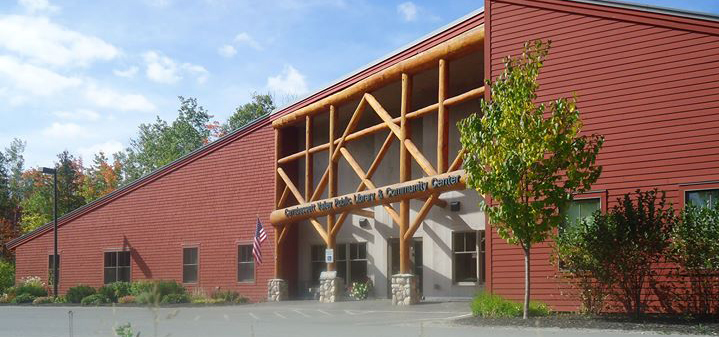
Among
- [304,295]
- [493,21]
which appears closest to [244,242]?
[304,295]

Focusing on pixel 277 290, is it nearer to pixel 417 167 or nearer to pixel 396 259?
pixel 396 259

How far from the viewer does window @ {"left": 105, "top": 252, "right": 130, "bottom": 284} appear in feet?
119

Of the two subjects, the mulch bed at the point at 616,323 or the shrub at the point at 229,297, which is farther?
the shrub at the point at 229,297

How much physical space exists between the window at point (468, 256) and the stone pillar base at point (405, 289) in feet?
9.27

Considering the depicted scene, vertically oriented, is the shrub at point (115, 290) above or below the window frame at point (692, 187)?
below

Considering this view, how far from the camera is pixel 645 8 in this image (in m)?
18.8

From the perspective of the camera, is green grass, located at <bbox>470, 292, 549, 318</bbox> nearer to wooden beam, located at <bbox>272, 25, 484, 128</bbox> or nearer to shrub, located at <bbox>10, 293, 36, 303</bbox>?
wooden beam, located at <bbox>272, 25, 484, 128</bbox>

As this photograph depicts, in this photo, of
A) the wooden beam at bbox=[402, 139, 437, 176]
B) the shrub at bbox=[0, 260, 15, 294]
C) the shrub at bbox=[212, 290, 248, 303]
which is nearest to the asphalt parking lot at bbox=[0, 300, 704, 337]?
the shrub at bbox=[212, 290, 248, 303]

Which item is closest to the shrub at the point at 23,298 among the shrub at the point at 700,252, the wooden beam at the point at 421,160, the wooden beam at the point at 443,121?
the wooden beam at the point at 421,160

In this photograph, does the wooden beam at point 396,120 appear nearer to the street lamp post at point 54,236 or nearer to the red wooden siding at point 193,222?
the red wooden siding at point 193,222

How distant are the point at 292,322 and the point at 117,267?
18.8m

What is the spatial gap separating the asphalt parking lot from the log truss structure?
2.46m

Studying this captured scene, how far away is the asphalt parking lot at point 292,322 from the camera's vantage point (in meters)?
16.2

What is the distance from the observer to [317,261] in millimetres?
31969
